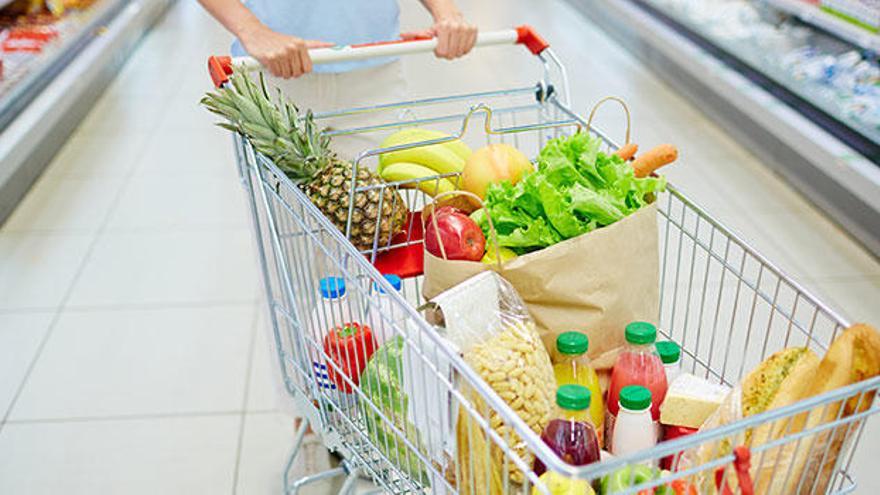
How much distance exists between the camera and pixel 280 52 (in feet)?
5.23

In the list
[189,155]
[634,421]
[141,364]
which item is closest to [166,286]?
[141,364]

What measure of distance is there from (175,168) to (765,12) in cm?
332

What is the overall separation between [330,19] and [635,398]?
46.3 inches

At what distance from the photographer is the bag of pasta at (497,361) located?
3.70 ft

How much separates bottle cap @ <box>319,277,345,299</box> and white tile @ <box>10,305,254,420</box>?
1.08m

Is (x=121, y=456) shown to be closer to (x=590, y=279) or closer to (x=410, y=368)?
(x=410, y=368)

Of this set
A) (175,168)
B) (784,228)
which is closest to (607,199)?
(784,228)

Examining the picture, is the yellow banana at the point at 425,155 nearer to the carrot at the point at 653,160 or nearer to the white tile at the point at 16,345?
the carrot at the point at 653,160

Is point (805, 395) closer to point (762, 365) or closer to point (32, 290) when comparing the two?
point (762, 365)

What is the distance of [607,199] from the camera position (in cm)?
137

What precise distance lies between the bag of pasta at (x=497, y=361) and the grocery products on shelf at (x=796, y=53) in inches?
99.7

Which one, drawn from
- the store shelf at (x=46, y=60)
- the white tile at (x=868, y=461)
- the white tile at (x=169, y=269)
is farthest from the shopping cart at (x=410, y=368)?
the store shelf at (x=46, y=60)

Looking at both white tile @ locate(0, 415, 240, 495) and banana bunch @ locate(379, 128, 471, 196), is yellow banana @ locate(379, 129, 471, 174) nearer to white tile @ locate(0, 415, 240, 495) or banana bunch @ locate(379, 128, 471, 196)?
banana bunch @ locate(379, 128, 471, 196)

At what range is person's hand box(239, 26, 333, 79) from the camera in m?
1.60
